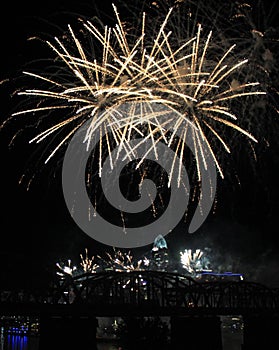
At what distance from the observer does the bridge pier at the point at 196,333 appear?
40938 millimetres

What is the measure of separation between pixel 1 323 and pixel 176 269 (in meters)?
48.1

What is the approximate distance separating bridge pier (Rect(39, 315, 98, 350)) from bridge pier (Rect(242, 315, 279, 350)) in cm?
1944

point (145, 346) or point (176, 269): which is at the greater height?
point (176, 269)

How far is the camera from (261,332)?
5212cm

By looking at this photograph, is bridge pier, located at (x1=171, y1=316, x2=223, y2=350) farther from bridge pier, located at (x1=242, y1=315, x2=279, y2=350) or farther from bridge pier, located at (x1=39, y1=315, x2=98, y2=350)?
bridge pier, located at (x1=242, y1=315, x2=279, y2=350)

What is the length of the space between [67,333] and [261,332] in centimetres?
2310

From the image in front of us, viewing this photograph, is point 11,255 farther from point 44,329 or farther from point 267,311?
point 267,311

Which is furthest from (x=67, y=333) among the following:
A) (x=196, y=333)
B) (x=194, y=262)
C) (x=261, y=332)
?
(x=194, y=262)

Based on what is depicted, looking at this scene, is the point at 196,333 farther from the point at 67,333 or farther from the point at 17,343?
the point at 17,343

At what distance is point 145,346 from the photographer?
1973 inches

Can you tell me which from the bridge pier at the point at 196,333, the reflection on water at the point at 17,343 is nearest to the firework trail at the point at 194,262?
the reflection on water at the point at 17,343

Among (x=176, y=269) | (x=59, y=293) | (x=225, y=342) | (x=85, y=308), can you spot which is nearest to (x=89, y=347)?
(x=85, y=308)

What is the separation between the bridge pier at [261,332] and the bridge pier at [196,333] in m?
8.03

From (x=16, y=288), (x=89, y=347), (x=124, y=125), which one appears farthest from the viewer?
(x=16, y=288)
